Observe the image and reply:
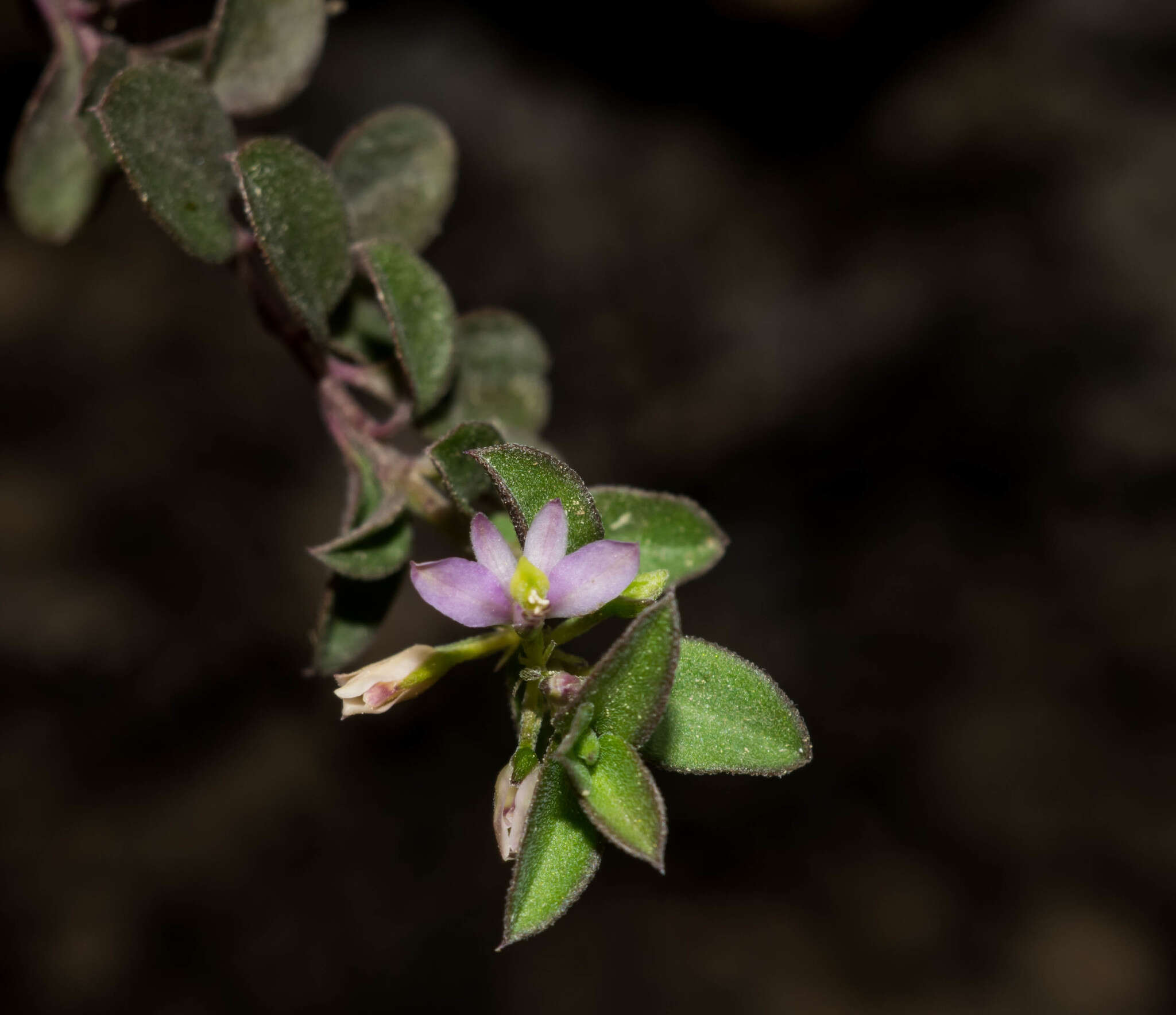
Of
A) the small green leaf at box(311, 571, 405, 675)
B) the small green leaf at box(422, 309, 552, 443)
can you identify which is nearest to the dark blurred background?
the small green leaf at box(422, 309, 552, 443)

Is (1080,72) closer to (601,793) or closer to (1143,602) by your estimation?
(1143,602)

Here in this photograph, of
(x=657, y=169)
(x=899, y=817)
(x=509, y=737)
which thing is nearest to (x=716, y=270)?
(x=657, y=169)

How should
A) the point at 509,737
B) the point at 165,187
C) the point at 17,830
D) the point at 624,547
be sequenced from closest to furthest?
the point at 624,547
the point at 165,187
the point at 17,830
the point at 509,737

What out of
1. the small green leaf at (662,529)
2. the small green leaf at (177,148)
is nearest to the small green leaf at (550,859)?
the small green leaf at (662,529)

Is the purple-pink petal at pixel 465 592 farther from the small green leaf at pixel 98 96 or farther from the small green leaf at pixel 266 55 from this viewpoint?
the small green leaf at pixel 266 55

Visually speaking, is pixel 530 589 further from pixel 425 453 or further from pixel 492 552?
pixel 425 453

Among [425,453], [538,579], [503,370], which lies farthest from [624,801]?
[503,370]
